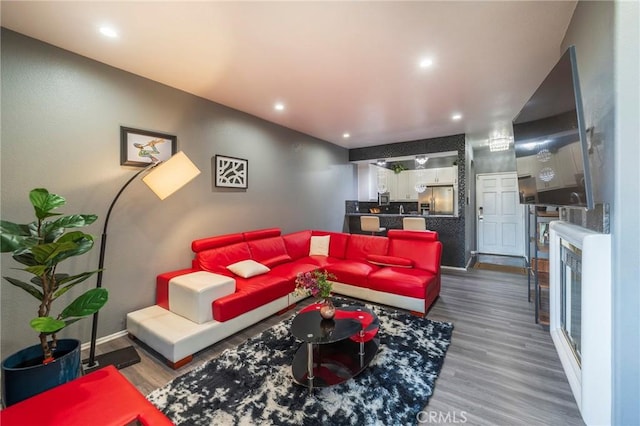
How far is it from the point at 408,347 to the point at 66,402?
2410 mm

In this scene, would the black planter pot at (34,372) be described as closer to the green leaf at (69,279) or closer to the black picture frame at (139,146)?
the green leaf at (69,279)

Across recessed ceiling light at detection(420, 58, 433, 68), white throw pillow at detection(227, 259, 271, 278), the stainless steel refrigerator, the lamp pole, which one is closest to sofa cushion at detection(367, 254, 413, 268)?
white throw pillow at detection(227, 259, 271, 278)

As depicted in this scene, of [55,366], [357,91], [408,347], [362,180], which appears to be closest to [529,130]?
[357,91]

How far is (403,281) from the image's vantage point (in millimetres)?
3207

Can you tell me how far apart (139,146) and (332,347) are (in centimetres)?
290

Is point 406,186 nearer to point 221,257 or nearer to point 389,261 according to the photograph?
point 389,261

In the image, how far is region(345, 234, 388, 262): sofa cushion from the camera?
4059mm

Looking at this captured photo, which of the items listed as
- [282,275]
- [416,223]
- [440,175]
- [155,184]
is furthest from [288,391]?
[440,175]

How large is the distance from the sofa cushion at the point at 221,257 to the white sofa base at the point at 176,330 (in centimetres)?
66

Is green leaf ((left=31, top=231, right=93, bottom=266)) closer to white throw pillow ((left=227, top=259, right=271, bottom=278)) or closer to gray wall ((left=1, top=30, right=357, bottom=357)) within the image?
gray wall ((left=1, top=30, right=357, bottom=357))

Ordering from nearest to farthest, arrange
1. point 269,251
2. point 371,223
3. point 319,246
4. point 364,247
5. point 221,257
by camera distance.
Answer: point 221,257, point 269,251, point 364,247, point 319,246, point 371,223

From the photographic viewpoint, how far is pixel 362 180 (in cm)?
723

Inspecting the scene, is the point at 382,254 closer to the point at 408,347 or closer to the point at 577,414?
the point at 408,347

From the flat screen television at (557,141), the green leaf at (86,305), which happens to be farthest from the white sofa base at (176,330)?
the flat screen television at (557,141)
